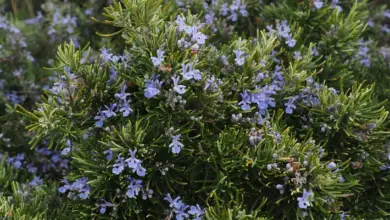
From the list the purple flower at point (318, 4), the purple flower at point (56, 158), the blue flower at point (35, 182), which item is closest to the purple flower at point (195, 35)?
the purple flower at point (318, 4)

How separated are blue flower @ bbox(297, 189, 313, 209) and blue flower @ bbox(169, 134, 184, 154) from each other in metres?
0.55

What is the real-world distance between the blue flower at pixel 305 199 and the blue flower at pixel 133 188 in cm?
70

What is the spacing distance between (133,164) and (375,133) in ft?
3.89

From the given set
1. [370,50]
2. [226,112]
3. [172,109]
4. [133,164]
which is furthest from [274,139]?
[370,50]

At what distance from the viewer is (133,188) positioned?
2135mm

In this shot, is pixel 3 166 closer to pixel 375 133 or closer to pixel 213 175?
pixel 213 175

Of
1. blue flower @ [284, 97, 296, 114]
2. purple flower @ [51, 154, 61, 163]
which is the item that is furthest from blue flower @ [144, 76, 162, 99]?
purple flower @ [51, 154, 61, 163]

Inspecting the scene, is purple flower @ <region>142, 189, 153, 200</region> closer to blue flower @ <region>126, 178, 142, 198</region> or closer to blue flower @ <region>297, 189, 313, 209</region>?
blue flower @ <region>126, 178, 142, 198</region>

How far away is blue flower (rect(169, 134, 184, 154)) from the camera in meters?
2.07

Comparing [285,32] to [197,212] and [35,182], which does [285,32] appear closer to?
[197,212]

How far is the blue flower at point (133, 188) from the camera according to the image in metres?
2.12

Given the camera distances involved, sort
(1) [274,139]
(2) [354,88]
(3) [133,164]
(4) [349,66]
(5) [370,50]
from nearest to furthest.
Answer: (3) [133,164], (1) [274,139], (2) [354,88], (4) [349,66], (5) [370,50]

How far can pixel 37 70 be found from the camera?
3734 millimetres

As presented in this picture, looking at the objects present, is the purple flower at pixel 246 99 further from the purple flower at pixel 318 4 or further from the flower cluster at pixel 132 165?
the purple flower at pixel 318 4
